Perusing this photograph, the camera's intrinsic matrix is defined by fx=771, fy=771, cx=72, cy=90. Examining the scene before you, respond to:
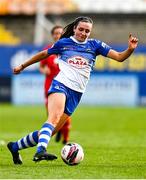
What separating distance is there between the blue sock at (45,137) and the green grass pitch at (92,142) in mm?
319

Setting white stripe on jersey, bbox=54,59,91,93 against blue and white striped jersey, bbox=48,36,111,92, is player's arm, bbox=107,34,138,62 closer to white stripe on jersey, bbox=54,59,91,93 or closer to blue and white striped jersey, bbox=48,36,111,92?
blue and white striped jersey, bbox=48,36,111,92

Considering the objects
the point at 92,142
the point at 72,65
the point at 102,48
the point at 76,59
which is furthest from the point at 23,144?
the point at 92,142

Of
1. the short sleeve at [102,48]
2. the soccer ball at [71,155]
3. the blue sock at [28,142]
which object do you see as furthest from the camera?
the short sleeve at [102,48]

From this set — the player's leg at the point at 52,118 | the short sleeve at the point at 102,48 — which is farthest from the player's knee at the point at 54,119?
the short sleeve at the point at 102,48

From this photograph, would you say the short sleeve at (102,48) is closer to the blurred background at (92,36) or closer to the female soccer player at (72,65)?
the female soccer player at (72,65)

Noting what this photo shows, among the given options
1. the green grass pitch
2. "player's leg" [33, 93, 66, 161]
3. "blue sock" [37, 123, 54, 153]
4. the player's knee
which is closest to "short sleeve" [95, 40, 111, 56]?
"player's leg" [33, 93, 66, 161]

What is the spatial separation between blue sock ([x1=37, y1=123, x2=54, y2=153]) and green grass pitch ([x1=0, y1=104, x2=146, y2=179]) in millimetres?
319

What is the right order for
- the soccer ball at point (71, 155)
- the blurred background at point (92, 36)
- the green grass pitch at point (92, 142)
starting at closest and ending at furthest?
the green grass pitch at point (92, 142), the soccer ball at point (71, 155), the blurred background at point (92, 36)

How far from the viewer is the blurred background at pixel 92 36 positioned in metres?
30.7

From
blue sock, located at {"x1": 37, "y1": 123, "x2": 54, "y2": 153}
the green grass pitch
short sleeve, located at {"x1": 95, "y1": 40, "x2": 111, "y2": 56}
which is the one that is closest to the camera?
the green grass pitch

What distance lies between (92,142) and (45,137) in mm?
6249

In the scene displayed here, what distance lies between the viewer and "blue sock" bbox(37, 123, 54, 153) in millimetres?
10195

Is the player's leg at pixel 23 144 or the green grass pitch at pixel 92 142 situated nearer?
the green grass pitch at pixel 92 142

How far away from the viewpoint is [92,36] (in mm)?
36594
